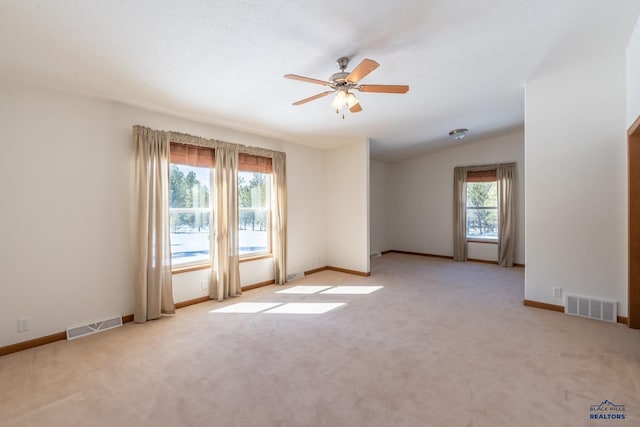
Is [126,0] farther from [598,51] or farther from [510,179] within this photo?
[510,179]

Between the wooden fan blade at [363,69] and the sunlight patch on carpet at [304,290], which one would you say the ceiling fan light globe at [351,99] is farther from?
the sunlight patch on carpet at [304,290]

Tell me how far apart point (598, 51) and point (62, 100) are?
18.8 ft

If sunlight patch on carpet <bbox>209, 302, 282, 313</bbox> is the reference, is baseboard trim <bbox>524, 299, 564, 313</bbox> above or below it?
above

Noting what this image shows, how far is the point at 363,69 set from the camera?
2234 millimetres

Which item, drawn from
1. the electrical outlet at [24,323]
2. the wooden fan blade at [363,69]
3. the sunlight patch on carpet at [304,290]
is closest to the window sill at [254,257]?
the sunlight patch on carpet at [304,290]

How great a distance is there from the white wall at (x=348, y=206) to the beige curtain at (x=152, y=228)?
3283 millimetres

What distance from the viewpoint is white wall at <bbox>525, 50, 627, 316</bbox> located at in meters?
3.24

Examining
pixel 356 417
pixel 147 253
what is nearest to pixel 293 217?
pixel 147 253

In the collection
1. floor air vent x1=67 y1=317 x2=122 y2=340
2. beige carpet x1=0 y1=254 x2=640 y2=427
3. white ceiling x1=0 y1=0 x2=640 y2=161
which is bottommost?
beige carpet x1=0 y1=254 x2=640 y2=427

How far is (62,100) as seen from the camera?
2.96 meters

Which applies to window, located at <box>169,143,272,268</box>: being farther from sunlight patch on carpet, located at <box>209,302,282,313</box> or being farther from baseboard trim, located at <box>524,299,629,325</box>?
baseboard trim, located at <box>524,299,629,325</box>

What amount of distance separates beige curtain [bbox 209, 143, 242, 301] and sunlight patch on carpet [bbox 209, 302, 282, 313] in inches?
13.7

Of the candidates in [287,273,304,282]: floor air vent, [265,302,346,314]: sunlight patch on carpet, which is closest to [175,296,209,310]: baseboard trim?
[265,302,346,314]: sunlight patch on carpet

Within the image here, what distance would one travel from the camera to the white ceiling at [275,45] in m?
2.02
